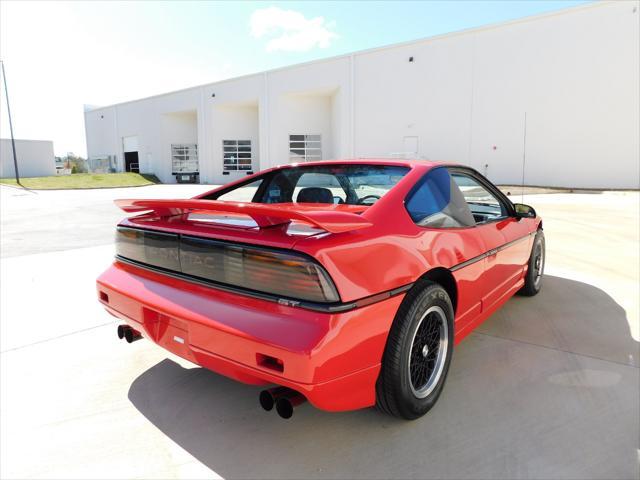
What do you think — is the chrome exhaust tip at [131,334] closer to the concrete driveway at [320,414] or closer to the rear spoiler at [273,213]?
the concrete driveway at [320,414]

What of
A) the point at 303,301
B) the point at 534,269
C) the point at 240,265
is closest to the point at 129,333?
the point at 240,265

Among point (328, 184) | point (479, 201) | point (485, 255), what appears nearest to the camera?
point (485, 255)

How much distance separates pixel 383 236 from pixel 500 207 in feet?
6.58

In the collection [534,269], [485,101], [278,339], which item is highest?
[485,101]

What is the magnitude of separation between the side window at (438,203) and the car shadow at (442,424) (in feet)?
3.13

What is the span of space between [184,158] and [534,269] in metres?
35.0

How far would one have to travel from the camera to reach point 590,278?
461 cm

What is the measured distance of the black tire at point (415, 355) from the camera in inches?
75.0

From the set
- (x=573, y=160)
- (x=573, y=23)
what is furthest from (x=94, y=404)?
(x=573, y=23)

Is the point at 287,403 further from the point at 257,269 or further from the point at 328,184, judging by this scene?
the point at 328,184

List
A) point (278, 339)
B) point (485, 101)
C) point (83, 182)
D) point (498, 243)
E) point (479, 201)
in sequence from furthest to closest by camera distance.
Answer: point (83, 182) < point (485, 101) < point (479, 201) < point (498, 243) < point (278, 339)

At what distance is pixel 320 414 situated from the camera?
222 cm

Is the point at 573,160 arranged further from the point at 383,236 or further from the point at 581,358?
the point at 383,236

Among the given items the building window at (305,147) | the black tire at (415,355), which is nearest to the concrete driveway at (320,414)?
the black tire at (415,355)
